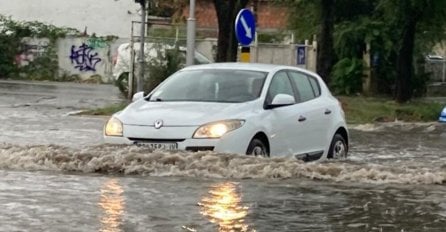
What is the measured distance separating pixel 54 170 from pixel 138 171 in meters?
0.99

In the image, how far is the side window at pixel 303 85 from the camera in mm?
14602

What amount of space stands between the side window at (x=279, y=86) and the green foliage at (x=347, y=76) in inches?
749

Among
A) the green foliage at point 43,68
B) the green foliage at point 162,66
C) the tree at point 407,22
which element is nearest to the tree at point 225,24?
the green foliage at point 162,66

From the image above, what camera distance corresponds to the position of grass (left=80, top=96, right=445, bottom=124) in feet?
83.6

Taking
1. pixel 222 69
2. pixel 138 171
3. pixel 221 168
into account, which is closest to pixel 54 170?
pixel 138 171

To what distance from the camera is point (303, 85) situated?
1482cm

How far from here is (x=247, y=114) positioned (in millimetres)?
12984

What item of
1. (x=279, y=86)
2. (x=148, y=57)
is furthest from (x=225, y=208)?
(x=148, y=57)

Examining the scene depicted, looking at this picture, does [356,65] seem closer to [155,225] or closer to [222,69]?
[222,69]

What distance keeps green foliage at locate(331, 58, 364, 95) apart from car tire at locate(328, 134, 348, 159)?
704 inches

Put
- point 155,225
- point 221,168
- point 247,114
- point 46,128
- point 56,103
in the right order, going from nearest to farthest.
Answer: point 155,225, point 221,168, point 247,114, point 46,128, point 56,103

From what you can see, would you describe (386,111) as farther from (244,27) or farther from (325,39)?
(244,27)

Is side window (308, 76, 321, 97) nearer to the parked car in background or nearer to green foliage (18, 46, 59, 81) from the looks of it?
the parked car in background

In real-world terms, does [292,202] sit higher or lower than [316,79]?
lower
